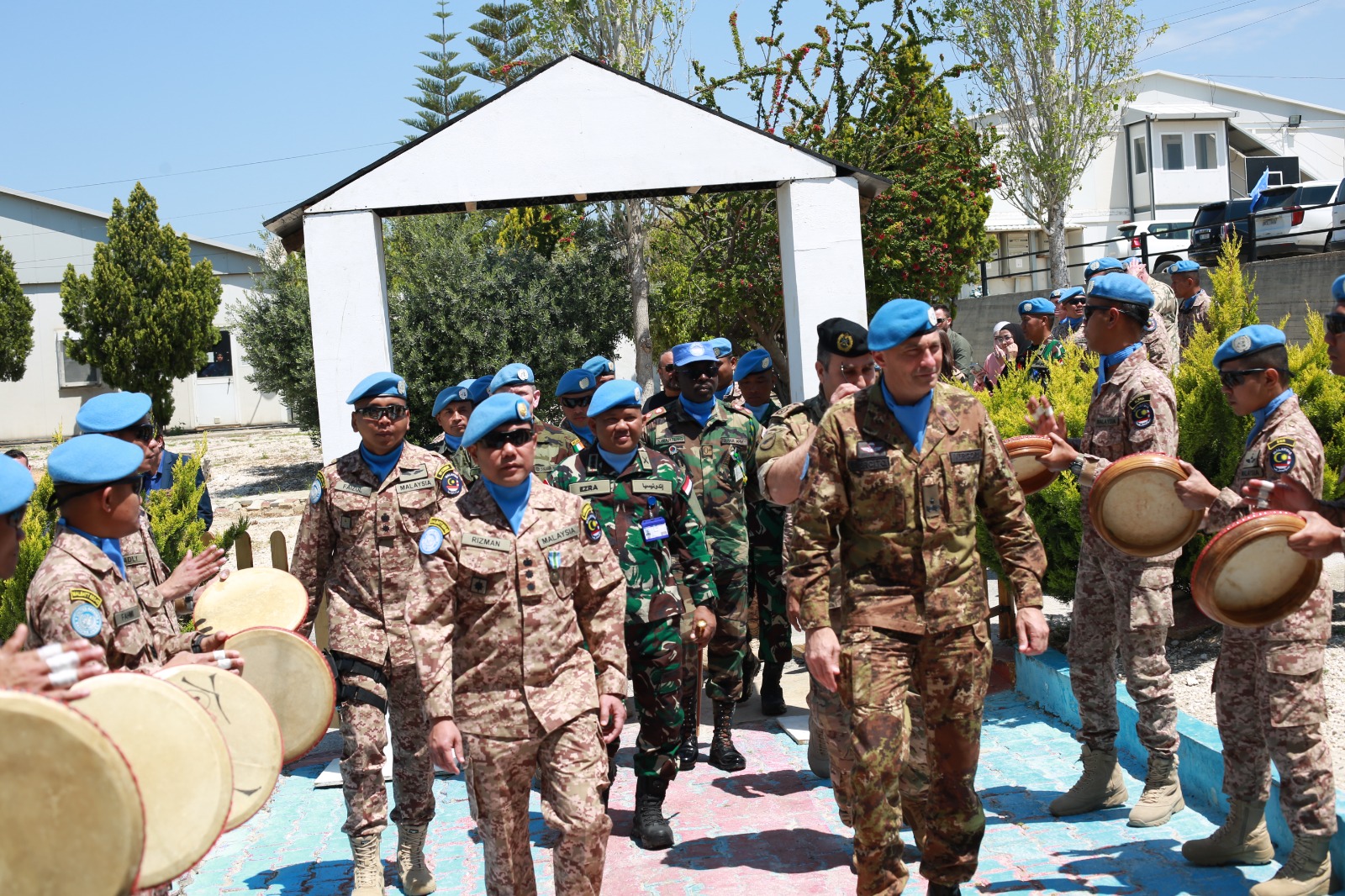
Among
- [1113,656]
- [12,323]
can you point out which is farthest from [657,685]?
[12,323]

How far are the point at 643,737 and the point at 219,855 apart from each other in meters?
2.26

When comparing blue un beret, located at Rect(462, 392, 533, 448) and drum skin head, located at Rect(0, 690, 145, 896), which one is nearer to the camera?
drum skin head, located at Rect(0, 690, 145, 896)

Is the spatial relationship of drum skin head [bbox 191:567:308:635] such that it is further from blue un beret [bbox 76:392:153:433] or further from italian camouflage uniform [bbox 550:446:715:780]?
italian camouflage uniform [bbox 550:446:715:780]

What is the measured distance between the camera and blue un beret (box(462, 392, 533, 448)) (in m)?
4.23

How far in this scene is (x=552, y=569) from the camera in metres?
4.30

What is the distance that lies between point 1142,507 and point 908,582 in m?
1.28

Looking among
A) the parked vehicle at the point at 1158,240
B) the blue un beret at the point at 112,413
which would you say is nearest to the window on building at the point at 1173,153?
the parked vehicle at the point at 1158,240

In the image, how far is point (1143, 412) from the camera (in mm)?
5297

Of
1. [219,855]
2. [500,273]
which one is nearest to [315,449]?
[500,273]

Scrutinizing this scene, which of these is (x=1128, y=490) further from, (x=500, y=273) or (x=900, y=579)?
(x=500, y=273)

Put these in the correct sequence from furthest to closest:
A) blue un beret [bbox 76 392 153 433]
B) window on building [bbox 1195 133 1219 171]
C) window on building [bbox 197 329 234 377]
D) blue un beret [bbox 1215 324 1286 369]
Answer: window on building [bbox 1195 133 1219 171], window on building [bbox 197 329 234 377], blue un beret [bbox 76 392 153 433], blue un beret [bbox 1215 324 1286 369]

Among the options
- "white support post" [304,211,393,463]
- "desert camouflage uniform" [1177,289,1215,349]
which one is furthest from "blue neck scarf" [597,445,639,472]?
"desert camouflage uniform" [1177,289,1215,349]

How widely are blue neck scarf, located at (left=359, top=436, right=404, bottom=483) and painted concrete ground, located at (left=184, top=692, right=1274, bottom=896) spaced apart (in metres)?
1.88

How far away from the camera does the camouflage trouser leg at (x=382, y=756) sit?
5.24m
